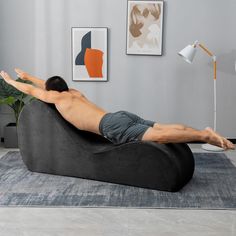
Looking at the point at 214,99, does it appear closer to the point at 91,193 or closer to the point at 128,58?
the point at 128,58

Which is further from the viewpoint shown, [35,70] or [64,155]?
A: [35,70]

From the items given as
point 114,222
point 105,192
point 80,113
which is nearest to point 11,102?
point 80,113

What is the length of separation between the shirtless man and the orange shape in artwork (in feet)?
4.67

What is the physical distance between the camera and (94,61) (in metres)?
5.45

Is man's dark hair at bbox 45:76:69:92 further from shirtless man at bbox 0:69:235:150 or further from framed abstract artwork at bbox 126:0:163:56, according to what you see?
framed abstract artwork at bbox 126:0:163:56

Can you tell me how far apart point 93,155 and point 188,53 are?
1.97 m

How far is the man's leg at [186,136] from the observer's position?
3309 millimetres

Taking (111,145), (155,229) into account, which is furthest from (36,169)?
(155,229)

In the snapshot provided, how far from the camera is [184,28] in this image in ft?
17.6

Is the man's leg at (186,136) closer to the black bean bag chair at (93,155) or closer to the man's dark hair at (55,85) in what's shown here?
the black bean bag chair at (93,155)

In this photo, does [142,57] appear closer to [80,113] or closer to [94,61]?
[94,61]

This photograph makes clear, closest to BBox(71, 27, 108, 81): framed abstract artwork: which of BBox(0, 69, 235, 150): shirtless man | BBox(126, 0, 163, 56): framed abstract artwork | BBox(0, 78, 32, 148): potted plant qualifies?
BBox(126, 0, 163, 56): framed abstract artwork

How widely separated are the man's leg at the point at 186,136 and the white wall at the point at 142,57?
6.80 ft

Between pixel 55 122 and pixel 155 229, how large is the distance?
1.49 m
